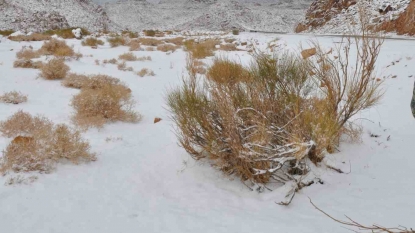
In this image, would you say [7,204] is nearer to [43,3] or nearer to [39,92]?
[39,92]

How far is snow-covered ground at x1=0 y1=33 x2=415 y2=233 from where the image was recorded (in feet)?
10.9

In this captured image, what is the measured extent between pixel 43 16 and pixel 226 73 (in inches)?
1361

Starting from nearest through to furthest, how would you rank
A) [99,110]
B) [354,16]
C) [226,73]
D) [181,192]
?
[181,192], [226,73], [99,110], [354,16]

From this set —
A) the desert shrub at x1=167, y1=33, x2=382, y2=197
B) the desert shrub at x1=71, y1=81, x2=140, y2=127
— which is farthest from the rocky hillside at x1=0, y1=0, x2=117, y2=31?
the desert shrub at x1=167, y1=33, x2=382, y2=197

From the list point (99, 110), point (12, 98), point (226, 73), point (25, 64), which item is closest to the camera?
point (226, 73)

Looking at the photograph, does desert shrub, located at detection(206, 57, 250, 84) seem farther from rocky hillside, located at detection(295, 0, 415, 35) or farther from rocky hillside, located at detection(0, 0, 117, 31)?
rocky hillside, located at detection(0, 0, 117, 31)

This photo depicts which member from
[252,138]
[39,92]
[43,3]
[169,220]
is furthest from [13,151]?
[43,3]

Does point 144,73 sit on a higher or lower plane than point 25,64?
lower

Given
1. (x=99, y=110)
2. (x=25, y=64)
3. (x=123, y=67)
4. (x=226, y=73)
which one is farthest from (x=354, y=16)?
(x=226, y=73)

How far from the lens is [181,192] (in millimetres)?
4137

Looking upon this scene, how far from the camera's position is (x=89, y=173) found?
4277mm

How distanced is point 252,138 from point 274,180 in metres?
0.74

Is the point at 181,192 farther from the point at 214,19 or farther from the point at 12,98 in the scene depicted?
the point at 214,19

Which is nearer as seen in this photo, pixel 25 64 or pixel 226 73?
pixel 226 73
